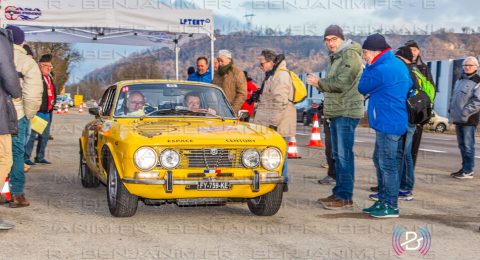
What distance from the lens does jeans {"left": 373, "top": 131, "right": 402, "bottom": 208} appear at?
6.68m

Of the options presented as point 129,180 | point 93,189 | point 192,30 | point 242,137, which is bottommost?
point 93,189

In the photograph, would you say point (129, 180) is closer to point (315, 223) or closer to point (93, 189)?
point (315, 223)

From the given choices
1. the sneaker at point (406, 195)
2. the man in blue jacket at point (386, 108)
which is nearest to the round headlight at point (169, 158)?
the man in blue jacket at point (386, 108)

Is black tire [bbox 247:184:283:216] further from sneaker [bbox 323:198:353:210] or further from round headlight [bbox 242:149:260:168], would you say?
sneaker [bbox 323:198:353:210]

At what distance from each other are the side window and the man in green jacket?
2513mm

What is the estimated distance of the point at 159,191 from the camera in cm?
612

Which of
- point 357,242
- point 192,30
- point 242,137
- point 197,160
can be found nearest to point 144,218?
point 197,160

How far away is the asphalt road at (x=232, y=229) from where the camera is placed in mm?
5168

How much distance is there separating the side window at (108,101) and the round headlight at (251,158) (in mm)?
2211

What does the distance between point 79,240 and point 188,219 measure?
1371 mm

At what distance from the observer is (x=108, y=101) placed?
816cm

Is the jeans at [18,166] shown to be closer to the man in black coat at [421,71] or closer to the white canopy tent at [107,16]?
the man in black coat at [421,71]

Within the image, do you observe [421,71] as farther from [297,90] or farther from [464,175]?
[464,175]

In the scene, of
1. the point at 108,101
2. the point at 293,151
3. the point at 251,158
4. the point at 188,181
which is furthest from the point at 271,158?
the point at 293,151
